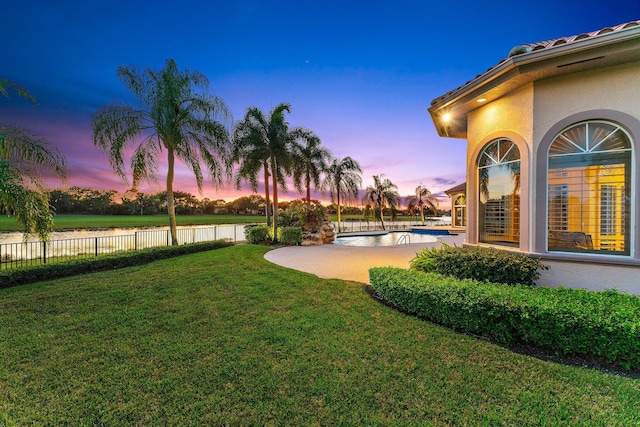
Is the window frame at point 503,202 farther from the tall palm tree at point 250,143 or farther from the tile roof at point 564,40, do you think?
the tall palm tree at point 250,143

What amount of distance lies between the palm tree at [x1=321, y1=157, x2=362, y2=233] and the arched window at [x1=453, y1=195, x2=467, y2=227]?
29.0 ft

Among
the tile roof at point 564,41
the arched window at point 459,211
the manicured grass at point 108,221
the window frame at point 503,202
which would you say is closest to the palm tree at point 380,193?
the arched window at point 459,211

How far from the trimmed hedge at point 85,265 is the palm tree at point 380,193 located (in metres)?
20.9

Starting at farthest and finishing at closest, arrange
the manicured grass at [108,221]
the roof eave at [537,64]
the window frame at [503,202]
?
the manicured grass at [108,221] < the window frame at [503,202] < the roof eave at [537,64]

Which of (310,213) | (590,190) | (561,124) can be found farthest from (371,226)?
(561,124)

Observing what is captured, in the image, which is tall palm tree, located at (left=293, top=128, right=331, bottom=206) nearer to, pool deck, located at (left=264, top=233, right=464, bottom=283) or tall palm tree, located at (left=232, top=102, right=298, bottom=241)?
tall palm tree, located at (left=232, top=102, right=298, bottom=241)

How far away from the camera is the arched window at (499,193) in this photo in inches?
234

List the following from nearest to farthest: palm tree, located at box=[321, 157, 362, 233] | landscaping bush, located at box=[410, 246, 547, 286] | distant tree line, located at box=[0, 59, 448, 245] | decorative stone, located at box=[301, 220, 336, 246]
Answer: landscaping bush, located at box=[410, 246, 547, 286] < distant tree line, located at box=[0, 59, 448, 245] < decorative stone, located at box=[301, 220, 336, 246] < palm tree, located at box=[321, 157, 362, 233]

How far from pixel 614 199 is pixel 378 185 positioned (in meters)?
23.9

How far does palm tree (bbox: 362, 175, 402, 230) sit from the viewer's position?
28.9 m

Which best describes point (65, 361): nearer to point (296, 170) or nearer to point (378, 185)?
point (296, 170)

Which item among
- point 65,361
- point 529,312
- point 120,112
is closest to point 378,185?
point 120,112

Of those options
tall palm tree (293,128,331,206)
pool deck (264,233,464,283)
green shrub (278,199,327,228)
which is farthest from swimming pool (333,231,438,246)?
pool deck (264,233,464,283)

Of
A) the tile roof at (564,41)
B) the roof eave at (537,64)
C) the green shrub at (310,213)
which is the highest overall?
the tile roof at (564,41)
